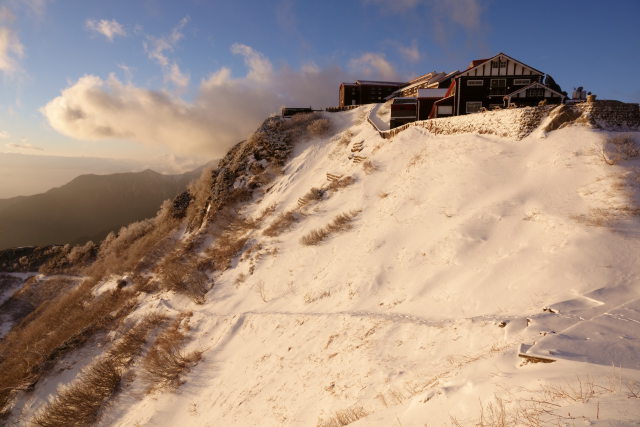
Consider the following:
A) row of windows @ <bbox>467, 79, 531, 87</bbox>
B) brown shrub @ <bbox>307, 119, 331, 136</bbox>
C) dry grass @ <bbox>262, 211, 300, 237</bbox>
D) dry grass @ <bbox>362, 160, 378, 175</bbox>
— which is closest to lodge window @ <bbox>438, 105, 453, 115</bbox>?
row of windows @ <bbox>467, 79, 531, 87</bbox>

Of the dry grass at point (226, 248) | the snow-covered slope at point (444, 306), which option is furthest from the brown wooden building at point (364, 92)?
the dry grass at point (226, 248)

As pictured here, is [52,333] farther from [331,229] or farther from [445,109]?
[445,109]

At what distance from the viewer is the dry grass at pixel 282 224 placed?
22250 millimetres

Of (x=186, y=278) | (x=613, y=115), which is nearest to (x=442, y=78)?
(x=613, y=115)

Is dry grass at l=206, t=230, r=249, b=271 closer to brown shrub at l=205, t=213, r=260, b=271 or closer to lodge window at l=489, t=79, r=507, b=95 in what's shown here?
brown shrub at l=205, t=213, r=260, b=271

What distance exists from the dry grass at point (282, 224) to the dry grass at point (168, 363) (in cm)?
891

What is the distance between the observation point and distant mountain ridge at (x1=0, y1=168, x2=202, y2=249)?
10906cm

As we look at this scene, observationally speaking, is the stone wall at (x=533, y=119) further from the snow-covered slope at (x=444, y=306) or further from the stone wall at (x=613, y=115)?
the snow-covered slope at (x=444, y=306)

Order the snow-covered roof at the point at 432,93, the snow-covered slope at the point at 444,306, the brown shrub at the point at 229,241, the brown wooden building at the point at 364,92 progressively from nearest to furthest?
the snow-covered slope at the point at 444,306
the brown shrub at the point at 229,241
the snow-covered roof at the point at 432,93
the brown wooden building at the point at 364,92

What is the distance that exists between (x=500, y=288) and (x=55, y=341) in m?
29.4

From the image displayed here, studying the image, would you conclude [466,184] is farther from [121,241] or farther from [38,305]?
[38,305]

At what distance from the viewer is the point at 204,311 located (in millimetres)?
17812

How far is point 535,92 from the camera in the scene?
24734mm

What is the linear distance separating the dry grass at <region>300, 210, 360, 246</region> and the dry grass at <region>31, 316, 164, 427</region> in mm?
11076
